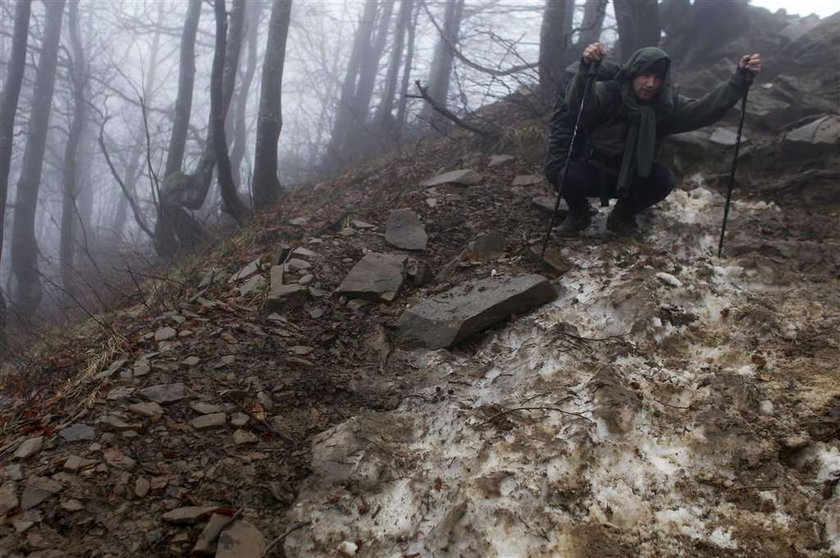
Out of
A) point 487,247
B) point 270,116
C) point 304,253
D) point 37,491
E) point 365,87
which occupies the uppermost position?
point 365,87

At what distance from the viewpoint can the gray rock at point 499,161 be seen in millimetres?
6283

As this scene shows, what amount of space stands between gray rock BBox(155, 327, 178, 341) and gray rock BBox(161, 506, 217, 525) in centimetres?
150

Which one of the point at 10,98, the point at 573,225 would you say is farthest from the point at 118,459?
the point at 10,98

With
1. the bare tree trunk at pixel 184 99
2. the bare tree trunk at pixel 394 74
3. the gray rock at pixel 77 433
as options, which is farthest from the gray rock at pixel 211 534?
the bare tree trunk at pixel 394 74

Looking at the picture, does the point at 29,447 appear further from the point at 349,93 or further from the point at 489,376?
the point at 349,93

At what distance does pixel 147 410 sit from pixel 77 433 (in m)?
0.33

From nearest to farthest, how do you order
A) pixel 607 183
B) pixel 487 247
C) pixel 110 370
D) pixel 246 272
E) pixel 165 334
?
pixel 110 370 → pixel 165 334 → pixel 607 183 → pixel 487 247 → pixel 246 272

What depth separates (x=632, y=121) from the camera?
418 centimetres

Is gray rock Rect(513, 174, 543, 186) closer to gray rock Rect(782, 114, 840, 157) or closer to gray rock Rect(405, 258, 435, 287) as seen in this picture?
gray rock Rect(405, 258, 435, 287)

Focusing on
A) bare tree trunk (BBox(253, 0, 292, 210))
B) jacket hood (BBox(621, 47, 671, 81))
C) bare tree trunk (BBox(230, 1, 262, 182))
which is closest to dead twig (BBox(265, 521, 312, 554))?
jacket hood (BBox(621, 47, 671, 81))

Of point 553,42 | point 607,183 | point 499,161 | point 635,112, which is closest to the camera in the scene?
point 635,112

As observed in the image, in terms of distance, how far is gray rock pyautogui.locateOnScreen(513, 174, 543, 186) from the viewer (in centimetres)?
566

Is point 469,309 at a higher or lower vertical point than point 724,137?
lower

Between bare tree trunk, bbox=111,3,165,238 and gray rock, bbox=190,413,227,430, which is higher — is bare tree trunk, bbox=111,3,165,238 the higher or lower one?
the higher one
